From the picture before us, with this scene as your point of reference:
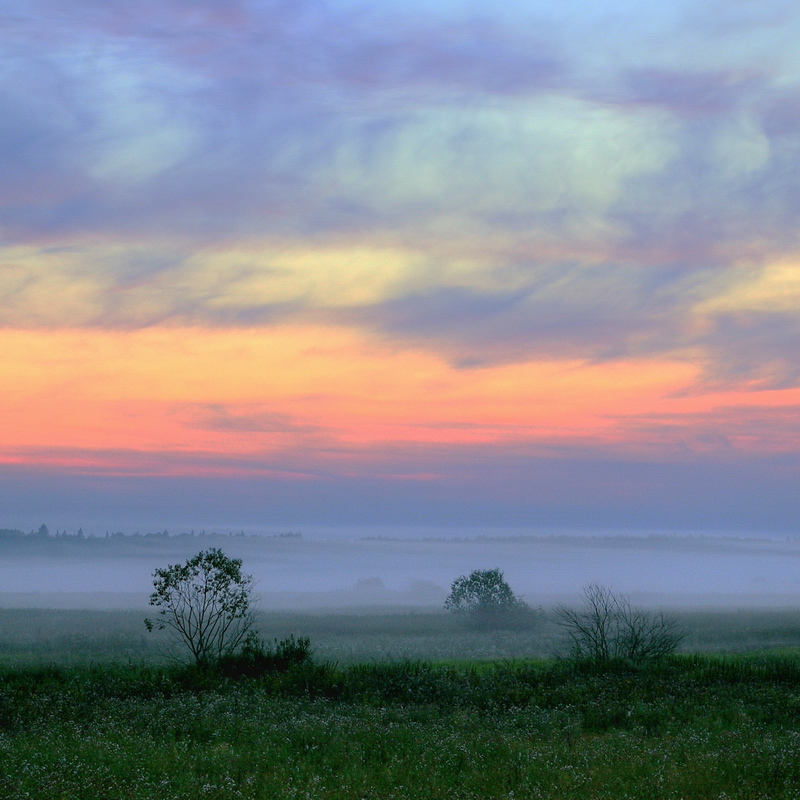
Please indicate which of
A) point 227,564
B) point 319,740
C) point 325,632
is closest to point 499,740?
A: point 319,740

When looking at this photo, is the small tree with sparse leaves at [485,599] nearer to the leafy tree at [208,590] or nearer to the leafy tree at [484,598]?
the leafy tree at [484,598]

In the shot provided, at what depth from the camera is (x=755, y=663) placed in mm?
35656

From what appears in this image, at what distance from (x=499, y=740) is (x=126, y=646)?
2047 inches

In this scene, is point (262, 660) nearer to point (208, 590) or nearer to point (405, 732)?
point (208, 590)

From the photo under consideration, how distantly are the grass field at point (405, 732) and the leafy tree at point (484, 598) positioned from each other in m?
55.3

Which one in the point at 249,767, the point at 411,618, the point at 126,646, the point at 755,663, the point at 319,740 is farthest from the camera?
the point at 411,618

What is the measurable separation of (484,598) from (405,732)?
236ft

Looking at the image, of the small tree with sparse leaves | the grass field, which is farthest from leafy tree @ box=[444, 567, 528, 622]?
the grass field

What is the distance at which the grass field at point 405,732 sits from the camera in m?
16.1

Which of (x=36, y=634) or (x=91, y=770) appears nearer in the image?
(x=91, y=770)

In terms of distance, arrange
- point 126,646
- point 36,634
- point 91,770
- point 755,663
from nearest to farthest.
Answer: point 91,770 → point 755,663 → point 126,646 → point 36,634

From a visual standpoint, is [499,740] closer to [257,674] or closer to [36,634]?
[257,674]

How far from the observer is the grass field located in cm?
1606

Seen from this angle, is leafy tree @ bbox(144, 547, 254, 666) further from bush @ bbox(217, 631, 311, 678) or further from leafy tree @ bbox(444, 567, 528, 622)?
leafy tree @ bbox(444, 567, 528, 622)
